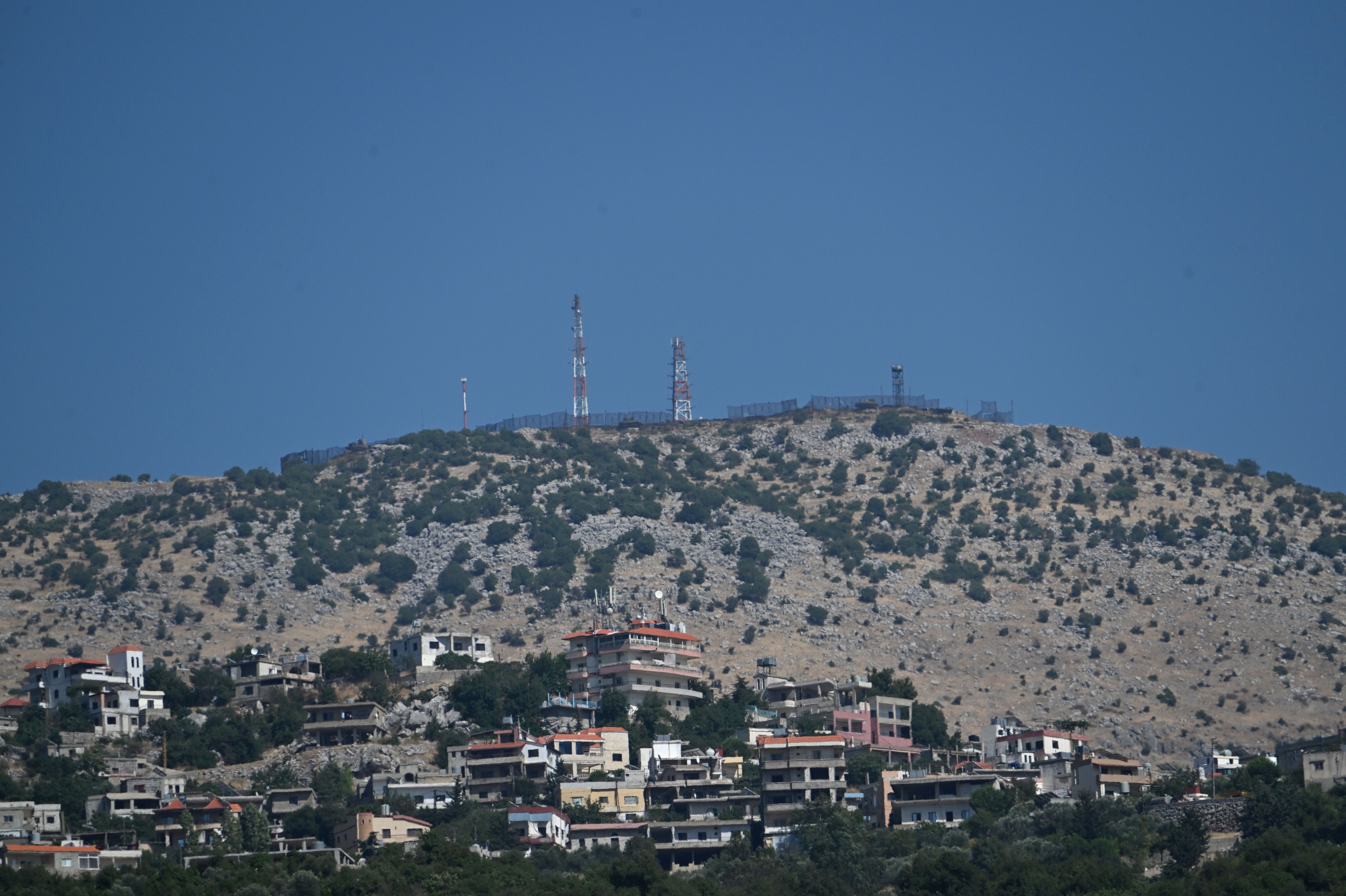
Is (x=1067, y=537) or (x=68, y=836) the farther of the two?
(x=1067, y=537)

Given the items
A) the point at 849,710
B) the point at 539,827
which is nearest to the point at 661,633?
the point at 849,710

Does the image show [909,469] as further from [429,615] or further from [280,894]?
[280,894]

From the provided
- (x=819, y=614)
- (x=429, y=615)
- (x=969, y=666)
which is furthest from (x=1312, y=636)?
(x=429, y=615)

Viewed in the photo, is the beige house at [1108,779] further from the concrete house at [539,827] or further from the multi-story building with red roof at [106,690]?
the multi-story building with red roof at [106,690]

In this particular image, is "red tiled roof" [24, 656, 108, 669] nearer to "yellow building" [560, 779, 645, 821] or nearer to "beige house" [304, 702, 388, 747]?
"beige house" [304, 702, 388, 747]

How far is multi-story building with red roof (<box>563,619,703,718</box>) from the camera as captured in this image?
106m

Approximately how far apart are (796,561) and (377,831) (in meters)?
67.2

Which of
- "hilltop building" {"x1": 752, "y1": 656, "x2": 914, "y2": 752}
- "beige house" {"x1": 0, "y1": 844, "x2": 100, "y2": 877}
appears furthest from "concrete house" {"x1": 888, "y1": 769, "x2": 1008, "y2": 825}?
"beige house" {"x1": 0, "y1": 844, "x2": 100, "y2": 877}

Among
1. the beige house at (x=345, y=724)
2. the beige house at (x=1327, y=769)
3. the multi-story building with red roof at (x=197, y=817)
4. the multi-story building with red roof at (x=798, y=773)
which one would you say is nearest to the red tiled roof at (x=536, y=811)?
the multi-story building with red roof at (x=798, y=773)

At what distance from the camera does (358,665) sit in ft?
344

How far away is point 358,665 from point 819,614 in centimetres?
3893

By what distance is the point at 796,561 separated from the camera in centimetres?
14850

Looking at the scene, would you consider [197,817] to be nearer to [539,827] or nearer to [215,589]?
[539,827]

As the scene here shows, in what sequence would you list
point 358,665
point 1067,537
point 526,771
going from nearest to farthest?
point 526,771, point 358,665, point 1067,537
